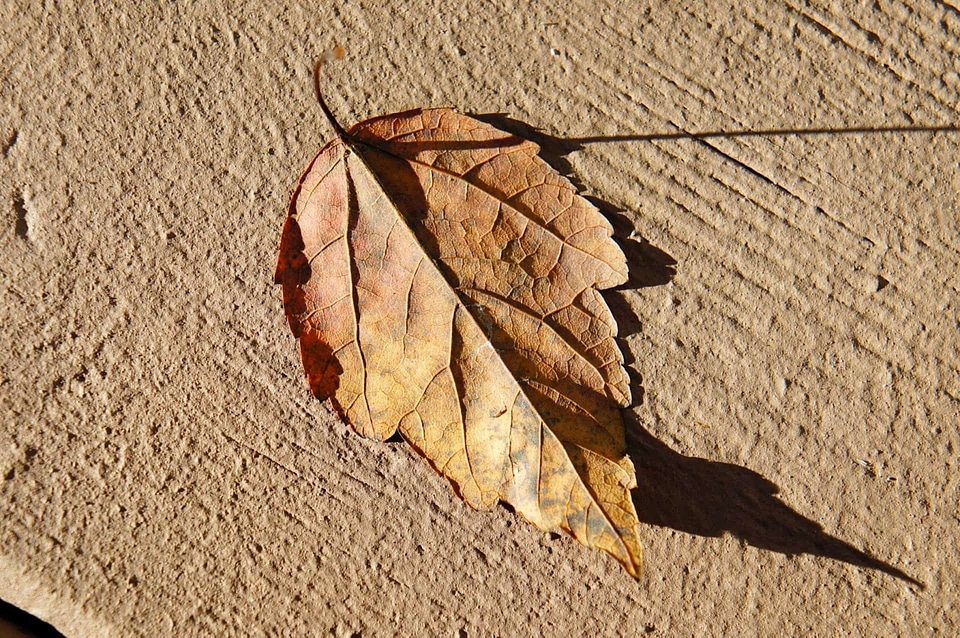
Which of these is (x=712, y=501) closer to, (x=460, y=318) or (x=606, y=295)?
(x=606, y=295)

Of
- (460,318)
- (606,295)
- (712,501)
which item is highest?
(606,295)

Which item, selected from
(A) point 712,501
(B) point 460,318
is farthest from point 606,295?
(A) point 712,501

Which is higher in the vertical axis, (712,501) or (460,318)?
(460,318)

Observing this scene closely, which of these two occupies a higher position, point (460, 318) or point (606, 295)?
point (606, 295)
